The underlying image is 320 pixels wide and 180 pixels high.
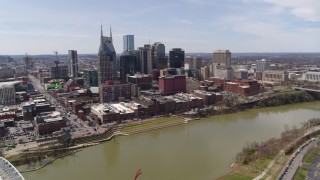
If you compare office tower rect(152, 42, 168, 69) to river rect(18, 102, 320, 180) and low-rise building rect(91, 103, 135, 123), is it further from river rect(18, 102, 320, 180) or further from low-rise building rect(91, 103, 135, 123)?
river rect(18, 102, 320, 180)

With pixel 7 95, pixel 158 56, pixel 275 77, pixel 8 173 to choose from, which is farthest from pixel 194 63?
pixel 8 173

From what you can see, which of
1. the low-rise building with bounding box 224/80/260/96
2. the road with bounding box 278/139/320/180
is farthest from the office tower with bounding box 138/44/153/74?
the road with bounding box 278/139/320/180

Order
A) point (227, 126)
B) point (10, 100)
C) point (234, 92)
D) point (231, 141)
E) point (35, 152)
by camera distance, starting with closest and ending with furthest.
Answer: point (35, 152)
point (231, 141)
point (227, 126)
point (10, 100)
point (234, 92)

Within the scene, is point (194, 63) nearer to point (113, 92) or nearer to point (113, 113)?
point (113, 92)

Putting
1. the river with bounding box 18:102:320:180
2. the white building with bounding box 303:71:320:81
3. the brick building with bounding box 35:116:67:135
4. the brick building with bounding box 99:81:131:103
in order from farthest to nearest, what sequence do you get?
the white building with bounding box 303:71:320:81 < the brick building with bounding box 99:81:131:103 < the brick building with bounding box 35:116:67:135 < the river with bounding box 18:102:320:180

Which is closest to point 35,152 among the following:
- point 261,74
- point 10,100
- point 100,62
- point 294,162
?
point 294,162

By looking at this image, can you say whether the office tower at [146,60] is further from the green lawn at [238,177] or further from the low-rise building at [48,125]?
the green lawn at [238,177]

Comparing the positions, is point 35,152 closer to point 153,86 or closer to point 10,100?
point 10,100
